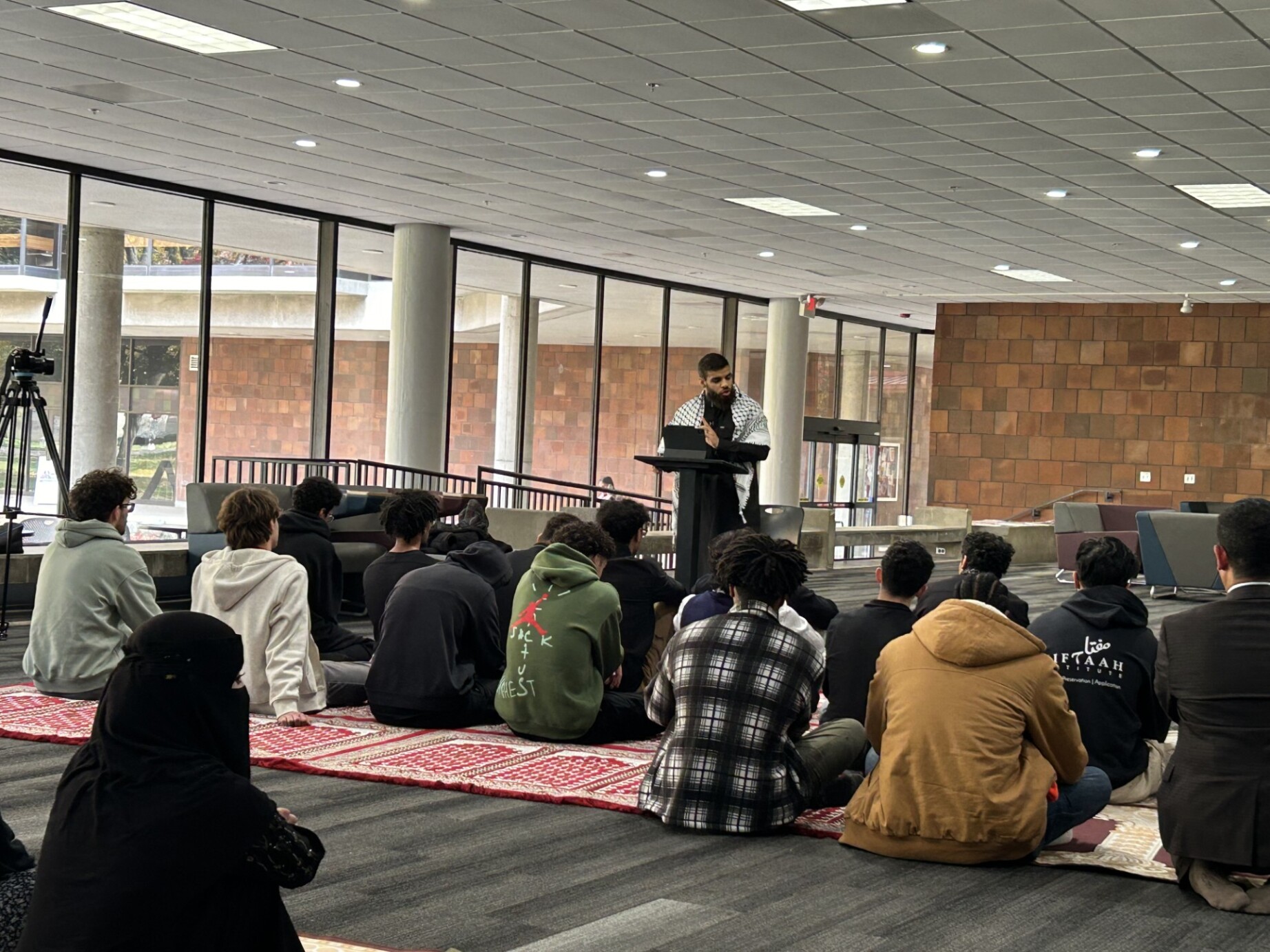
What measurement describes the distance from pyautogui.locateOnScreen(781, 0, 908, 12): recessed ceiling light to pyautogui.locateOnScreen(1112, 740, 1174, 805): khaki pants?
3.62 m

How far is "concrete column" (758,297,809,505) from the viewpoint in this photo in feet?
70.0

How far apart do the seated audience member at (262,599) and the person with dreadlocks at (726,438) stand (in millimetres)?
2084

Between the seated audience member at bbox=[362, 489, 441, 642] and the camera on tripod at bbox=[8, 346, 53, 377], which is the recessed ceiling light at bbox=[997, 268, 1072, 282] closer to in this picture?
the camera on tripod at bbox=[8, 346, 53, 377]

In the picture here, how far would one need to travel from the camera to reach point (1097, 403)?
780 inches

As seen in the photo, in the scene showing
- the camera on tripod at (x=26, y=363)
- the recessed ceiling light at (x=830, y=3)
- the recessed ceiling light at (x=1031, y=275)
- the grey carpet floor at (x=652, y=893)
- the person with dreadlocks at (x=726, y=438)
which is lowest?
the grey carpet floor at (x=652, y=893)

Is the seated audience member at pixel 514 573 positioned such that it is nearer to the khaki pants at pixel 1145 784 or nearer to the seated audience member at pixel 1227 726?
the khaki pants at pixel 1145 784

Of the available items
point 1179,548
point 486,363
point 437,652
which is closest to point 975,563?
point 437,652

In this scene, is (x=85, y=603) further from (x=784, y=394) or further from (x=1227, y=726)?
(x=784, y=394)

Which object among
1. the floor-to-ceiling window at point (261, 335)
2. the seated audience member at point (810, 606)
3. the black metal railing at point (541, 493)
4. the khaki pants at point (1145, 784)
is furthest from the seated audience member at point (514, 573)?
the black metal railing at point (541, 493)

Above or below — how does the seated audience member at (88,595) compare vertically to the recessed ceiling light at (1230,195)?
below

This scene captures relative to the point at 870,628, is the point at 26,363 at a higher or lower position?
higher

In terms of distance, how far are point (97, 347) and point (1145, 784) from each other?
418 inches

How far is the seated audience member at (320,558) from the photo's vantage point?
249 inches

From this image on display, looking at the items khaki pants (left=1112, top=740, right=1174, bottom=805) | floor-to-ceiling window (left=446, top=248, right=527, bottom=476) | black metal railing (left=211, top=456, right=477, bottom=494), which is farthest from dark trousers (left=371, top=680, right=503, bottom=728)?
floor-to-ceiling window (left=446, top=248, right=527, bottom=476)
